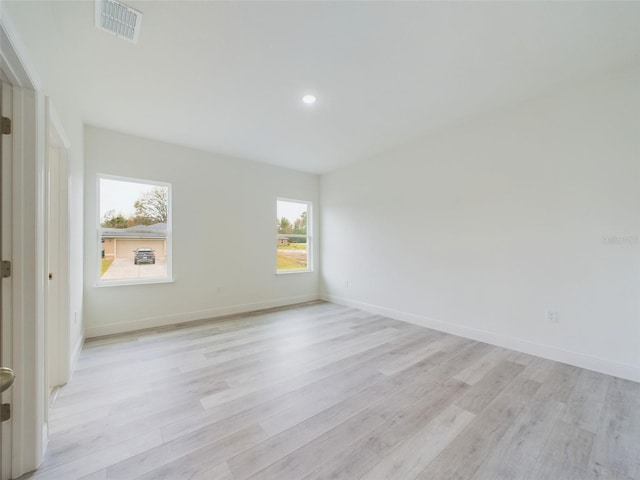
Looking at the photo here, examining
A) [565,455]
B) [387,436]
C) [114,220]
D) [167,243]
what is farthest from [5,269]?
[565,455]

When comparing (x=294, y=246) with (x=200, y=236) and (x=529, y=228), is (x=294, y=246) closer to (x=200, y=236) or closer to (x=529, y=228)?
(x=200, y=236)

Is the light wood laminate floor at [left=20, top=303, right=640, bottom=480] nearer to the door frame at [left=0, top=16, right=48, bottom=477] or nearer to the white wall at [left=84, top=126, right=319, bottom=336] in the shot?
the door frame at [left=0, top=16, right=48, bottom=477]

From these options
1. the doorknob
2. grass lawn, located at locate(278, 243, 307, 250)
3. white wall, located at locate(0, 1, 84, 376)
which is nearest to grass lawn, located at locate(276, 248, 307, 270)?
grass lawn, located at locate(278, 243, 307, 250)

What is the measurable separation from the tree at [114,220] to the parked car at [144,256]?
15.5 inches

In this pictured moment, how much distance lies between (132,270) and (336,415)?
134 inches

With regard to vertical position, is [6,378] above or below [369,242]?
below

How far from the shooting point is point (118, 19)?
72.3 inches

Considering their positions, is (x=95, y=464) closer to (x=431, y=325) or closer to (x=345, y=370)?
(x=345, y=370)

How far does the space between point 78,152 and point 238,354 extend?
278 centimetres

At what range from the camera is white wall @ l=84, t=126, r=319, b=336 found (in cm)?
346

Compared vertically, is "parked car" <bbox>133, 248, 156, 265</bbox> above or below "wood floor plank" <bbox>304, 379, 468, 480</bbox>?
above

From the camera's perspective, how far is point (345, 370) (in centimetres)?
Answer: 256

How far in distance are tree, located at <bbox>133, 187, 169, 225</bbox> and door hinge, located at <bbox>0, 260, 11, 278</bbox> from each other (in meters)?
2.63

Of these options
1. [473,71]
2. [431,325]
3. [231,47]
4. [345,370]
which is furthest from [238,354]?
[473,71]
